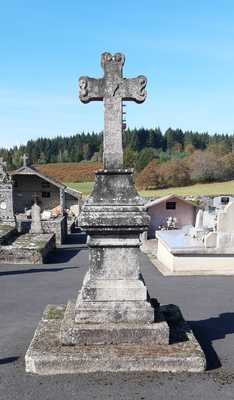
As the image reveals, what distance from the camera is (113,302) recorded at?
6.56 metres

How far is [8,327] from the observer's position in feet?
26.3

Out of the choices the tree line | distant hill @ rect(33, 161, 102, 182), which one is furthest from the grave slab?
the tree line

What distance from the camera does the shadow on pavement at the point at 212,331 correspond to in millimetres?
6383

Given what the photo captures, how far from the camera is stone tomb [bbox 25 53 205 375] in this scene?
5902mm

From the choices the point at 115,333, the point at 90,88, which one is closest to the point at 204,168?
the point at 90,88

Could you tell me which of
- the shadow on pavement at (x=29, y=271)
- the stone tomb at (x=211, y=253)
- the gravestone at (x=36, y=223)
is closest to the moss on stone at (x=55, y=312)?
the stone tomb at (x=211, y=253)

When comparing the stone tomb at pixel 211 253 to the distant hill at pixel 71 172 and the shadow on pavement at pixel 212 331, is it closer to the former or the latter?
the shadow on pavement at pixel 212 331

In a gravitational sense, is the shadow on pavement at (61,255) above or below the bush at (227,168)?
below

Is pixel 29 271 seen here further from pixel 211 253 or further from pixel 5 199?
pixel 5 199

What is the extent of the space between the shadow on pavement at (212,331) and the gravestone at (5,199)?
19366 millimetres

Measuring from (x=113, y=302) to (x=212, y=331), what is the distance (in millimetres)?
2142

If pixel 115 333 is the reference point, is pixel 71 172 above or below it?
above

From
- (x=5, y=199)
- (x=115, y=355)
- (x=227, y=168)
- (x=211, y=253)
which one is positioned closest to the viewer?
(x=115, y=355)

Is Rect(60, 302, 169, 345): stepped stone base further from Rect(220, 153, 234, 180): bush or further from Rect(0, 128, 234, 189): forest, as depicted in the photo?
Rect(220, 153, 234, 180): bush
